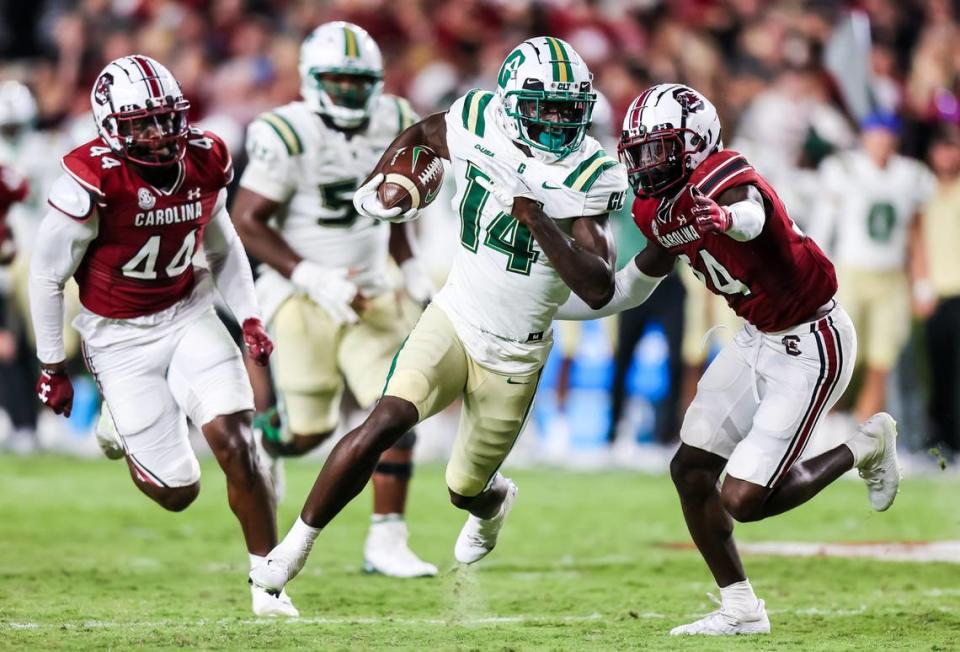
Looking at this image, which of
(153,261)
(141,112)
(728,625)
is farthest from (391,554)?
(141,112)

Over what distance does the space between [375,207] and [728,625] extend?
179 centimetres

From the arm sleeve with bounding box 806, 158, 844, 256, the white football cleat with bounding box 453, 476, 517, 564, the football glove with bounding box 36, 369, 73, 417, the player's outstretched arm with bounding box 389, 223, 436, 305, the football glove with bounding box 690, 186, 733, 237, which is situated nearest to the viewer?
the football glove with bounding box 690, 186, 733, 237

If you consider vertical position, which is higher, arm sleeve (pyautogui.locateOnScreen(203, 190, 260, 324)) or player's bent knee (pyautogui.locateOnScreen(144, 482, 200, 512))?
arm sleeve (pyautogui.locateOnScreen(203, 190, 260, 324))

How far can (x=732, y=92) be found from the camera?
11133mm

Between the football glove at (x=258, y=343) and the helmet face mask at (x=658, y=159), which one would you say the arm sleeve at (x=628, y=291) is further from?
the football glove at (x=258, y=343)

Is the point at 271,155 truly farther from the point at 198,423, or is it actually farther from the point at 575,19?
the point at 575,19

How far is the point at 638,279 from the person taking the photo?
5.36m

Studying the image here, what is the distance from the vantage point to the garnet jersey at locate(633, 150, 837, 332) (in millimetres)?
4988

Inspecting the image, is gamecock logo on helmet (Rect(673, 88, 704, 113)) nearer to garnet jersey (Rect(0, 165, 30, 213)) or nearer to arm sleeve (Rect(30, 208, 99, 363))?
arm sleeve (Rect(30, 208, 99, 363))

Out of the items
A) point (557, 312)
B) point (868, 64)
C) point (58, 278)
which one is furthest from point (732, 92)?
point (58, 278)

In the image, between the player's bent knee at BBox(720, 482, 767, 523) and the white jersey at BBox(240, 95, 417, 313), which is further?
the white jersey at BBox(240, 95, 417, 313)

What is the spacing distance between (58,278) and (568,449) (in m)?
5.59

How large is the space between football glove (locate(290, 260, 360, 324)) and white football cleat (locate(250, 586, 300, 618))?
1.51m

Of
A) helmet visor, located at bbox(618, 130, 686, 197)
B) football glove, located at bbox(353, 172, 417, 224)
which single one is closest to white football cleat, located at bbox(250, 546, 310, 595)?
football glove, located at bbox(353, 172, 417, 224)
